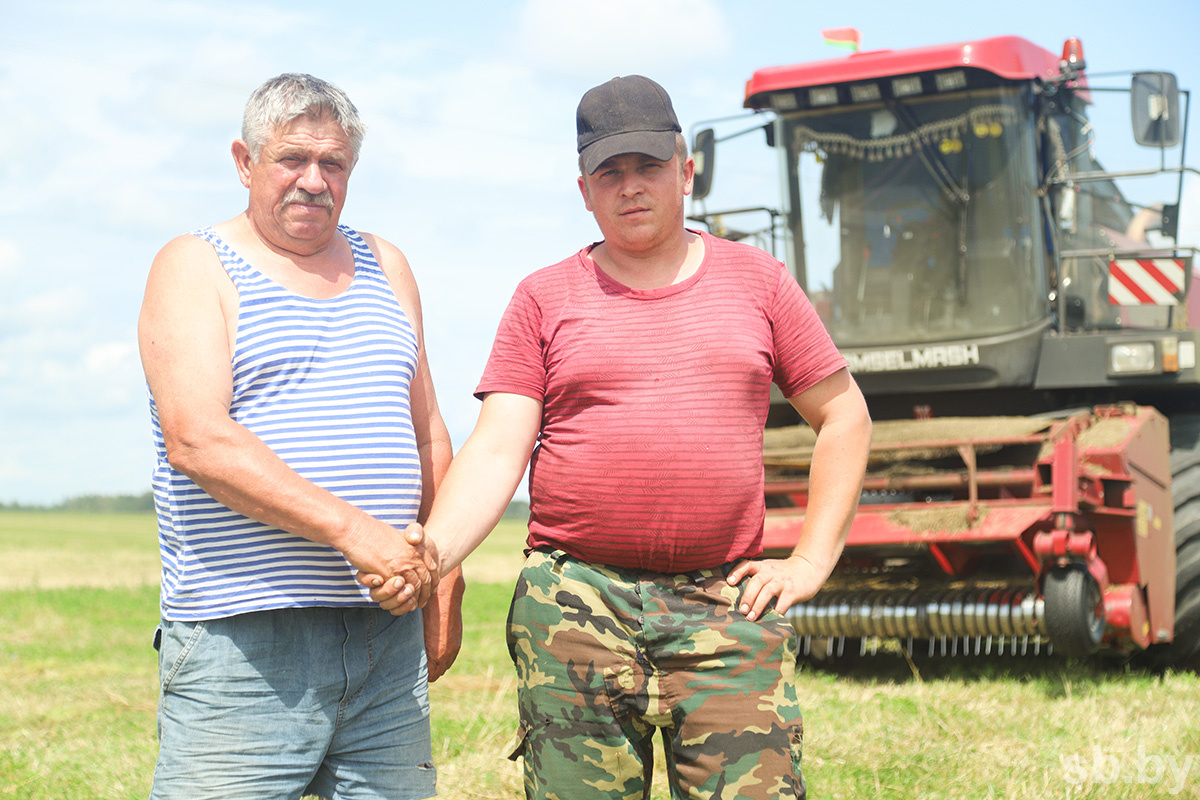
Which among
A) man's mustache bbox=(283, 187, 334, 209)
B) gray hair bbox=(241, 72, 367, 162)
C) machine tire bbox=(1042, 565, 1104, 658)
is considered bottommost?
machine tire bbox=(1042, 565, 1104, 658)

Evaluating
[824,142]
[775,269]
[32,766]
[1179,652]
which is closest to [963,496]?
[1179,652]

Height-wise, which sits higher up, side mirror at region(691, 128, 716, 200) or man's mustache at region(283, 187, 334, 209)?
side mirror at region(691, 128, 716, 200)

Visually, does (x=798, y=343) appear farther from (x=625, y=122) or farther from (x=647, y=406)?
(x=625, y=122)

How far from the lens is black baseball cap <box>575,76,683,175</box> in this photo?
2.47m

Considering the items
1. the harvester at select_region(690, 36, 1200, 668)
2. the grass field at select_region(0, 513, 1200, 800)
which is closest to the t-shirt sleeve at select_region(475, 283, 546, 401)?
the grass field at select_region(0, 513, 1200, 800)

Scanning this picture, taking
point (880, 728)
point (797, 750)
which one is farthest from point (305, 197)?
point (880, 728)

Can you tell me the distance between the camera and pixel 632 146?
246 centimetres

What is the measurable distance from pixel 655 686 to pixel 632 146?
108 cm

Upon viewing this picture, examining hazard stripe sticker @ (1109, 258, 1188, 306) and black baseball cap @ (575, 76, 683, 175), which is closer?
black baseball cap @ (575, 76, 683, 175)

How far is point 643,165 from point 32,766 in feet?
11.8

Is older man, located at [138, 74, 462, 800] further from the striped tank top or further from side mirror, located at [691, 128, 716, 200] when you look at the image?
side mirror, located at [691, 128, 716, 200]

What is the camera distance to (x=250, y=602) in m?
2.30

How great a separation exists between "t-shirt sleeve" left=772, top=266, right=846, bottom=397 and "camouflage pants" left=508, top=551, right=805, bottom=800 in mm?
469

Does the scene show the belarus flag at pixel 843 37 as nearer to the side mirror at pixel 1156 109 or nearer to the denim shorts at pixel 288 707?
the side mirror at pixel 1156 109
